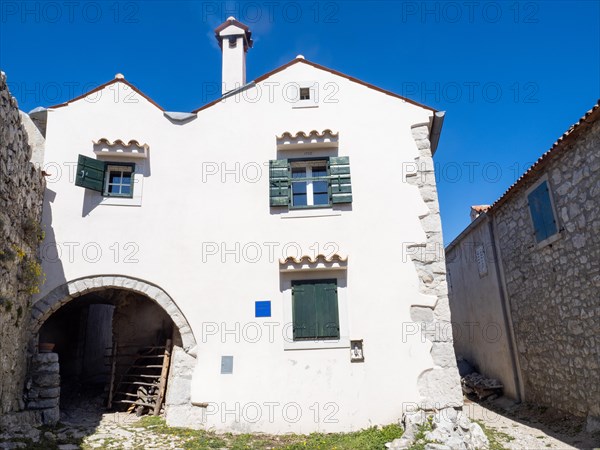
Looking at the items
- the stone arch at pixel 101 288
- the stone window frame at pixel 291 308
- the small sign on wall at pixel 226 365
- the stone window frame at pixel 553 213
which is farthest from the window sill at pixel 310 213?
the stone window frame at pixel 553 213

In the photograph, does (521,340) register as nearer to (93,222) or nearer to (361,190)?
(361,190)

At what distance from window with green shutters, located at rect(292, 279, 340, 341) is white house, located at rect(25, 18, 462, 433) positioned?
2 centimetres

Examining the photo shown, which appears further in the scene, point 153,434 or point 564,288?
point 564,288

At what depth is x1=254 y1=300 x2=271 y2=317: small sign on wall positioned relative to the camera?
7.79 meters

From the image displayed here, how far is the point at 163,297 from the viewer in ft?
26.0

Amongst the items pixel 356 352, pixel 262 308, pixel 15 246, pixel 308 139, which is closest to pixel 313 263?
pixel 262 308

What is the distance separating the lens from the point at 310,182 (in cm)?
862

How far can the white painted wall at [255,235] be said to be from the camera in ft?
24.3

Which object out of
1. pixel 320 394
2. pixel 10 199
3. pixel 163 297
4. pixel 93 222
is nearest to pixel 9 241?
pixel 10 199

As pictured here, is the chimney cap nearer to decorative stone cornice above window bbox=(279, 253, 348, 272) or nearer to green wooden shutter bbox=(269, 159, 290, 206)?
green wooden shutter bbox=(269, 159, 290, 206)

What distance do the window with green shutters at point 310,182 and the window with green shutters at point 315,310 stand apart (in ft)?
5.02

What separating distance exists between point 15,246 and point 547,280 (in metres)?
9.48

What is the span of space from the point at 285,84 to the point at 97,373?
970 cm

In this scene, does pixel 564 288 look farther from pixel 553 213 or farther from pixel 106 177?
pixel 106 177
